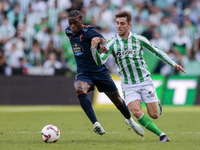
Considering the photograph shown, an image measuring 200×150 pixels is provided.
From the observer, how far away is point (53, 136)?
226 inches

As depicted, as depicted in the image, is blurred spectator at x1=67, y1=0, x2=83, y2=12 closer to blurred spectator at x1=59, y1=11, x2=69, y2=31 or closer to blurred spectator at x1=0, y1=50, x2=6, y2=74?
blurred spectator at x1=59, y1=11, x2=69, y2=31

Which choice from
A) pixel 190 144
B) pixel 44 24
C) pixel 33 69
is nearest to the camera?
pixel 190 144

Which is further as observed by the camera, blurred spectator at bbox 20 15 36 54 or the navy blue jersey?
blurred spectator at bbox 20 15 36 54

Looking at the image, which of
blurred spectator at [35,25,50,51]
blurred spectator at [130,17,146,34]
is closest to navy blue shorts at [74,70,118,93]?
blurred spectator at [35,25,50,51]

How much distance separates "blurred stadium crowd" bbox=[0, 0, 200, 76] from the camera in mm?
14453

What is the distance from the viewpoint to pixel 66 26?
619 inches

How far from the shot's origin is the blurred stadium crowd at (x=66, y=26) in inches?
569

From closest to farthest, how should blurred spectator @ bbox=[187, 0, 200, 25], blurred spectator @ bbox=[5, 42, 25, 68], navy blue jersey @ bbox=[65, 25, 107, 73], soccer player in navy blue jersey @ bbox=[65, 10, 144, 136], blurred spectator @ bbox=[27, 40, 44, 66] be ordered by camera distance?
soccer player in navy blue jersey @ bbox=[65, 10, 144, 136], navy blue jersey @ bbox=[65, 25, 107, 73], blurred spectator @ bbox=[5, 42, 25, 68], blurred spectator @ bbox=[27, 40, 44, 66], blurred spectator @ bbox=[187, 0, 200, 25]

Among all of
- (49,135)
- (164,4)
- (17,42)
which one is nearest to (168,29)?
(164,4)

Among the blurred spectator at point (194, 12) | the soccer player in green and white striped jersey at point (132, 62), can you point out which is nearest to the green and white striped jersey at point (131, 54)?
the soccer player in green and white striped jersey at point (132, 62)

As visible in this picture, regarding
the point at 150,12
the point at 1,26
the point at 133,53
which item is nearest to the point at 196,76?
the point at 150,12

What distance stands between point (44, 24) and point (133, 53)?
9752 mm

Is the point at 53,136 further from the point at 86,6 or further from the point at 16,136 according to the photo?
the point at 86,6

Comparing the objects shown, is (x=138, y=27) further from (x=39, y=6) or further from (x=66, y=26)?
(x=39, y=6)
